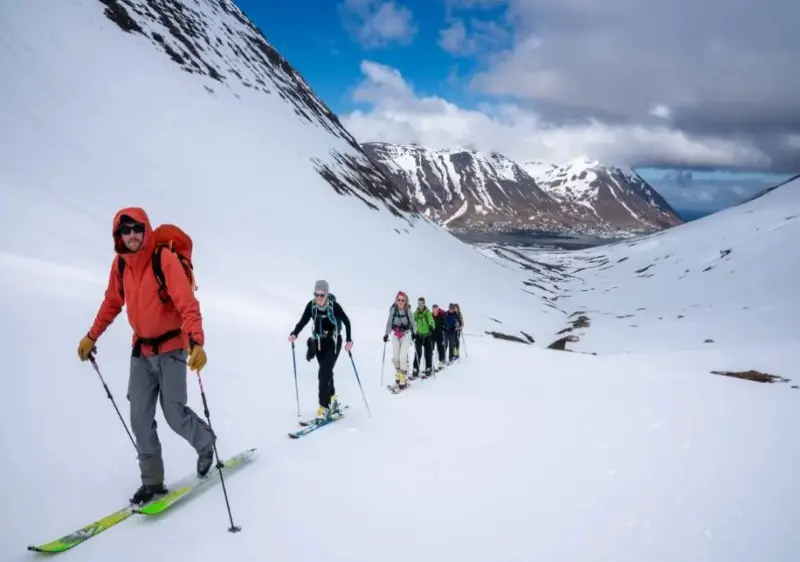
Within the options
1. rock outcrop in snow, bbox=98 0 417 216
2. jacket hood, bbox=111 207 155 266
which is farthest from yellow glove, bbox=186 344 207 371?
rock outcrop in snow, bbox=98 0 417 216

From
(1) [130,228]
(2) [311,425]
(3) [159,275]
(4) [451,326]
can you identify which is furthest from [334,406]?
(4) [451,326]

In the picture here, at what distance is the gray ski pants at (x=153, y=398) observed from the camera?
6.13 meters

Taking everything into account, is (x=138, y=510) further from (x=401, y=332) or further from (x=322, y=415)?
(x=401, y=332)

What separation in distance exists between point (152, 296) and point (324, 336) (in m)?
4.41

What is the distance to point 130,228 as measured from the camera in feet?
18.7

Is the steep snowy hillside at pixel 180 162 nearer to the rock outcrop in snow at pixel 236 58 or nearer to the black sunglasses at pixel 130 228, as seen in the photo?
the rock outcrop in snow at pixel 236 58

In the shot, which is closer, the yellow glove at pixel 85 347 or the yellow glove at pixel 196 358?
the yellow glove at pixel 196 358

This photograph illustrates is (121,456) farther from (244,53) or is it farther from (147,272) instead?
(244,53)

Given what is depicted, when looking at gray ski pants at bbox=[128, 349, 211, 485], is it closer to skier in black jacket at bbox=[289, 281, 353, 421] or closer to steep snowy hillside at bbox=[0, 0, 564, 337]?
skier in black jacket at bbox=[289, 281, 353, 421]

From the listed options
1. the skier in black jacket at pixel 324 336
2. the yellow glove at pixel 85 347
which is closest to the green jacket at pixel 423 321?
the skier in black jacket at pixel 324 336

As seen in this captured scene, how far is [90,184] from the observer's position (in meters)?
30.8

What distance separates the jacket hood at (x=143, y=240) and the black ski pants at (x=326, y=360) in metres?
4.48

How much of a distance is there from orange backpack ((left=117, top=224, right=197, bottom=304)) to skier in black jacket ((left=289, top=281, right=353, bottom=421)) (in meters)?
3.87

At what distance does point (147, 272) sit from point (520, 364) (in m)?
17.1
